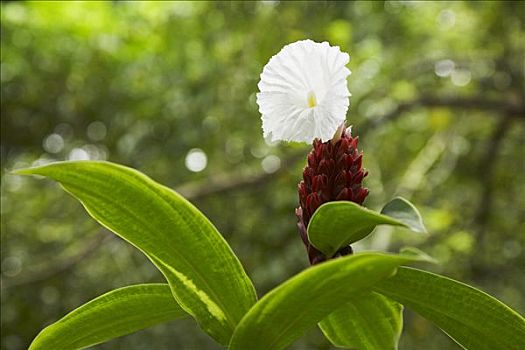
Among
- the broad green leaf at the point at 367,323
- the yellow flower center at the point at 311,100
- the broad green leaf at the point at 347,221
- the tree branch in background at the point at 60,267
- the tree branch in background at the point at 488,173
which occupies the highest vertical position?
the yellow flower center at the point at 311,100

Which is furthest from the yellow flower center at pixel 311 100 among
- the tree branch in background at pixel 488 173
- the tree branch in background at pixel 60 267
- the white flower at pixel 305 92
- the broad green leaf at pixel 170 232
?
the tree branch in background at pixel 488 173

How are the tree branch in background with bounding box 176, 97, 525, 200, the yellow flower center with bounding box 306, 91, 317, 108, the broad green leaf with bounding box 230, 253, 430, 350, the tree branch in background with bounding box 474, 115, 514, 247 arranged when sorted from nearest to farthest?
the broad green leaf with bounding box 230, 253, 430, 350 < the yellow flower center with bounding box 306, 91, 317, 108 < the tree branch in background with bounding box 176, 97, 525, 200 < the tree branch in background with bounding box 474, 115, 514, 247

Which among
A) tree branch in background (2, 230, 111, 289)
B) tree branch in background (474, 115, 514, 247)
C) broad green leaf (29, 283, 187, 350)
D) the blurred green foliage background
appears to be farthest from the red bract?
tree branch in background (474, 115, 514, 247)

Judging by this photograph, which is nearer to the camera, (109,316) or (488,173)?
(109,316)

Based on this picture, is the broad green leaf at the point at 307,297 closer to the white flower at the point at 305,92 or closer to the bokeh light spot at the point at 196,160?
the white flower at the point at 305,92

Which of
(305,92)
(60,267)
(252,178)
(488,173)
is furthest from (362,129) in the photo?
(305,92)

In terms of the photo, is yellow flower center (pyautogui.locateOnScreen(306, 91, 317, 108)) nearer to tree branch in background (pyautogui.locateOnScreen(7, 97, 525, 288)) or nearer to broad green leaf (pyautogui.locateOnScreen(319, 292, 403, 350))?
broad green leaf (pyautogui.locateOnScreen(319, 292, 403, 350))

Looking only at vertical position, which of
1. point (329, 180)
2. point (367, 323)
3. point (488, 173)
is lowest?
point (488, 173)

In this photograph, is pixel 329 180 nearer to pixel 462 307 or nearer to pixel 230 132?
pixel 462 307
